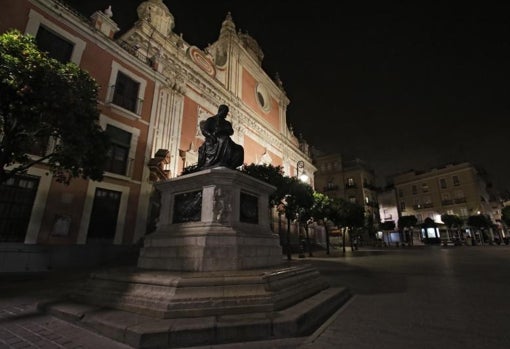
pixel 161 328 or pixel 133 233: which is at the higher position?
pixel 133 233

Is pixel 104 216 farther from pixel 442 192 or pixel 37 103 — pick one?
pixel 442 192

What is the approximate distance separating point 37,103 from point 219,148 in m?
4.61

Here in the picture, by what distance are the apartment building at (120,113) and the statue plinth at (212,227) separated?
7932 mm

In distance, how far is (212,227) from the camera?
477 cm

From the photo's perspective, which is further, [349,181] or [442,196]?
[349,181]

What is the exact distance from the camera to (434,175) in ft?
143

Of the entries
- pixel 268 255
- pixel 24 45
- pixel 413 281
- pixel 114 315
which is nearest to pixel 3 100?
pixel 24 45

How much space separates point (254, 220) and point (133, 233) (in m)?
9.94

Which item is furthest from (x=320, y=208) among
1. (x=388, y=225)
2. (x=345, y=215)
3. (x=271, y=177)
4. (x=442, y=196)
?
(x=442, y=196)

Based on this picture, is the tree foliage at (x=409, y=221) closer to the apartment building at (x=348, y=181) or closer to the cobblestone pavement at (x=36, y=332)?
the apartment building at (x=348, y=181)

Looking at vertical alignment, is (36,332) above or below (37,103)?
below

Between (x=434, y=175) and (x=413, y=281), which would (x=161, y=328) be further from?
(x=434, y=175)

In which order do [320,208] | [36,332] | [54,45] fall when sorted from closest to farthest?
[36,332] < [54,45] < [320,208]

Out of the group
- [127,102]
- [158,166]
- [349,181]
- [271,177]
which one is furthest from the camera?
[349,181]
